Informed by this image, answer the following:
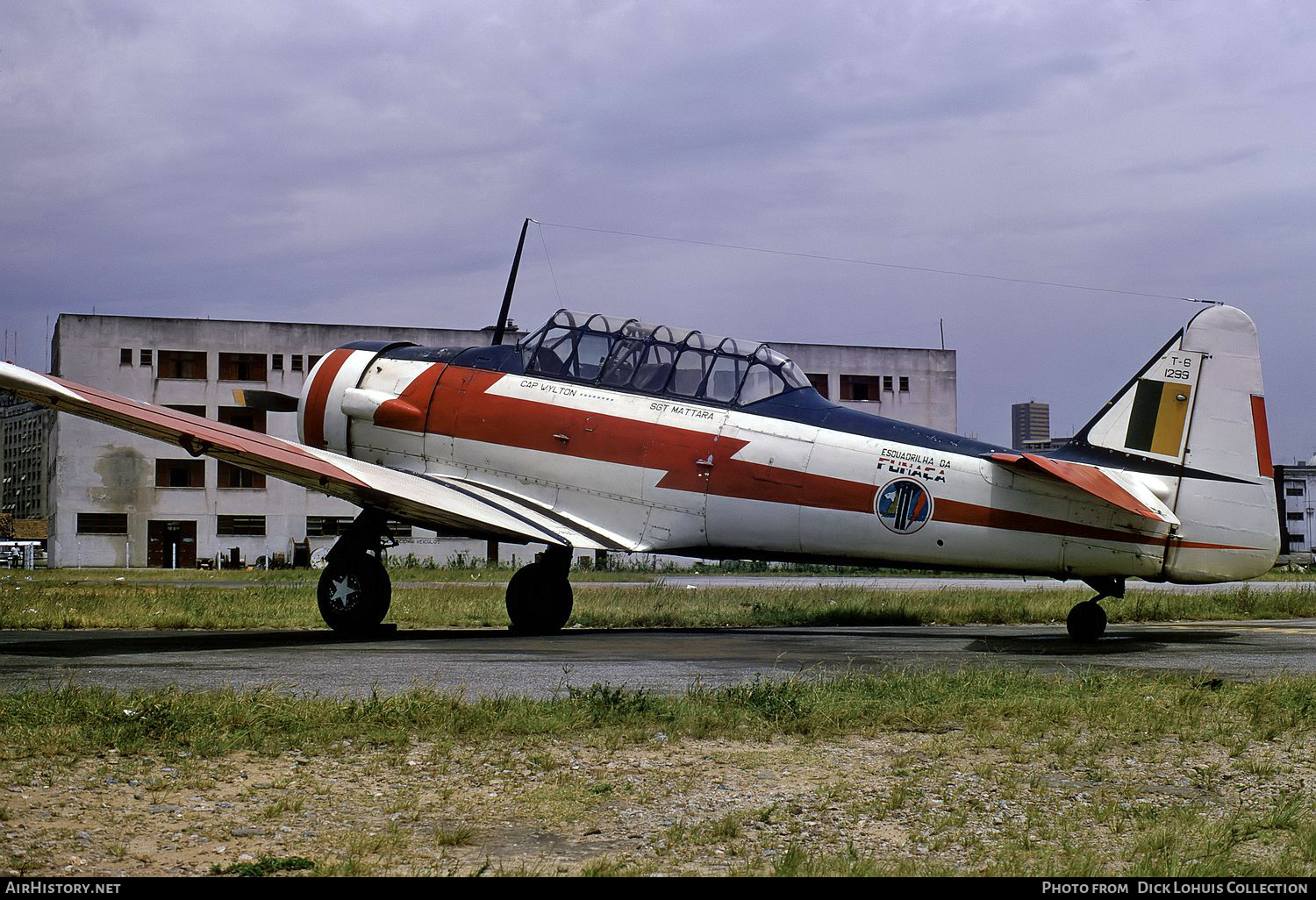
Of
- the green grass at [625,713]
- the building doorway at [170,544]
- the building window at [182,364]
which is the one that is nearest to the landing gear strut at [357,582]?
the green grass at [625,713]

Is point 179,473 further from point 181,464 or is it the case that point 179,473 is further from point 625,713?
point 625,713

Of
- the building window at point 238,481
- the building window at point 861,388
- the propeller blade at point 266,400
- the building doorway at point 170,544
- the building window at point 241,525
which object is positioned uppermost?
the building window at point 861,388

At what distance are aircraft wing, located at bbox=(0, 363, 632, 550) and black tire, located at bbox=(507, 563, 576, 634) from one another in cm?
94

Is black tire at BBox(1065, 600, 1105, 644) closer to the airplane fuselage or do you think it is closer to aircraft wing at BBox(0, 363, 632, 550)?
the airplane fuselage

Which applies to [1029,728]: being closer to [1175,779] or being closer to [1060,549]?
[1175,779]

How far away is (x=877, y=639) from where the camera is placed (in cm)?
1327

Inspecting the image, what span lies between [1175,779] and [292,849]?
13.2 ft

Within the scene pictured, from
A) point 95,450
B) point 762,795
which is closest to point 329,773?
point 762,795

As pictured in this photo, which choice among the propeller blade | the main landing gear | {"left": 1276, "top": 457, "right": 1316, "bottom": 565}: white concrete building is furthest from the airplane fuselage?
{"left": 1276, "top": 457, "right": 1316, "bottom": 565}: white concrete building

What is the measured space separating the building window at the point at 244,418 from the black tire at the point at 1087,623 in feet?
144

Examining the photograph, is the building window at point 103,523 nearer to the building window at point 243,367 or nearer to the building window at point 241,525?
the building window at point 241,525

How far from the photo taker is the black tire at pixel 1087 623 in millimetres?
12773

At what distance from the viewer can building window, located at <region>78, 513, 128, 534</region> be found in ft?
173

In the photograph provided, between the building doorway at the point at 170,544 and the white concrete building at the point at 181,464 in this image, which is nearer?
the white concrete building at the point at 181,464
